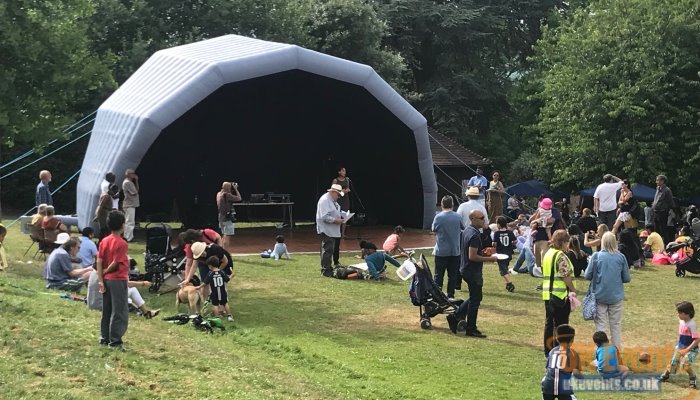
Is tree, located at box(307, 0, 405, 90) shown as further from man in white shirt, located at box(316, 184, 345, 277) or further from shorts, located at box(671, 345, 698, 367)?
shorts, located at box(671, 345, 698, 367)

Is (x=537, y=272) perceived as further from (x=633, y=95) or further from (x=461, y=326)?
(x=633, y=95)

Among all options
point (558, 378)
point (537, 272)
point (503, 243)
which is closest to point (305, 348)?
point (558, 378)

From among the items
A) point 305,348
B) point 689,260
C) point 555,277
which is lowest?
point 305,348

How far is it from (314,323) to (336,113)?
13.7 meters

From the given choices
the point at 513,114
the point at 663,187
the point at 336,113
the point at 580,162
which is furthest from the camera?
the point at 513,114

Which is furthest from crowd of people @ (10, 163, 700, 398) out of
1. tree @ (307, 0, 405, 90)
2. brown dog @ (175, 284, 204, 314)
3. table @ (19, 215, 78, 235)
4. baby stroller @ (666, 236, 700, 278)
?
tree @ (307, 0, 405, 90)

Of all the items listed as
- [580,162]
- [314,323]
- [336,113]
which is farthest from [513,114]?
[314,323]

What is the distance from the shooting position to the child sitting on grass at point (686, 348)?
920 centimetres

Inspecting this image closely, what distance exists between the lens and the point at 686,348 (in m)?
9.29

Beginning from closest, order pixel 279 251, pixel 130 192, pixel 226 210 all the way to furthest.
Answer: pixel 226 210 → pixel 279 251 → pixel 130 192

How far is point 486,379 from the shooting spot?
916 centimetres

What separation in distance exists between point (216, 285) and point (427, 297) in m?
2.78

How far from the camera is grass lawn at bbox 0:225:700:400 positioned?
7.78 metres

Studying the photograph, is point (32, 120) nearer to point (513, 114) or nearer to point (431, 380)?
point (431, 380)
